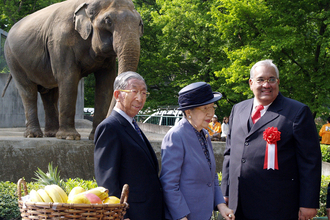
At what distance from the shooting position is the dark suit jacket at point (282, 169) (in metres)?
3.59

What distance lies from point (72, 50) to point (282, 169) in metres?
4.10

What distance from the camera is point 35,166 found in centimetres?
632

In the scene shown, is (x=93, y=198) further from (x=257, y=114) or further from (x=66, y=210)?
(x=257, y=114)

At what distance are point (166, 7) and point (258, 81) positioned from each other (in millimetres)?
21259

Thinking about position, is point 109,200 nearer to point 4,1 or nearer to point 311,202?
point 311,202

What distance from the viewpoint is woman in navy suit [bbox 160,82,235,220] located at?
3.21 meters

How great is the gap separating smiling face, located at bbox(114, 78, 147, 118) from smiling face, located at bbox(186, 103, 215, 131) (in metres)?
0.47

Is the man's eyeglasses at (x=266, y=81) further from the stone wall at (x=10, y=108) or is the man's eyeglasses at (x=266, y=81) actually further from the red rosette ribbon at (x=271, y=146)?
the stone wall at (x=10, y=108)

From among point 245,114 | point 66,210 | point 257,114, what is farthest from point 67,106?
point 66,210

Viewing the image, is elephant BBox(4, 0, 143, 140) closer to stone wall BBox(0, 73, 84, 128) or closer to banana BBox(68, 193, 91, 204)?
banana BBox(68, 193, 91, 204)

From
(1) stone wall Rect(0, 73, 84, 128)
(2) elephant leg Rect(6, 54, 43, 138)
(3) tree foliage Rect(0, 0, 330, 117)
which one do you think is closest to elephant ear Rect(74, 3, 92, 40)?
(2) elephant leg Rect(6, 54, 43, 138)

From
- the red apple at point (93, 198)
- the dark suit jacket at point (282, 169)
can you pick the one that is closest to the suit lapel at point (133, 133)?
the red apple at point (93, 198)

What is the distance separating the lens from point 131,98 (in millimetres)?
3127

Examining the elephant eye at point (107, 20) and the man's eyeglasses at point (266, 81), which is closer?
the man's eyeglasses at point (266, 81)
